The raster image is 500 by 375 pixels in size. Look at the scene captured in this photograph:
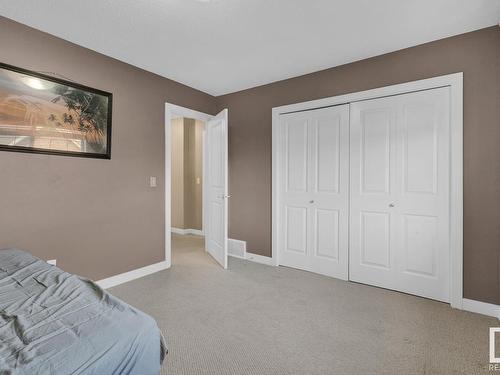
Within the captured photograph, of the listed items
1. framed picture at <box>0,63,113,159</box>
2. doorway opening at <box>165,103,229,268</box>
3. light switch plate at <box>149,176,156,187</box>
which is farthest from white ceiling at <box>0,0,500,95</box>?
light switch plate at <box>149,176,156,187</box>

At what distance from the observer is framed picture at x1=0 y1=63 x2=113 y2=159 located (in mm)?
2268

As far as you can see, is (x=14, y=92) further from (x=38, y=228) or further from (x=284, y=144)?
(x=284, y=144)

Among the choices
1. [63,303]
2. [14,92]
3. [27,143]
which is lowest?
[63,303]

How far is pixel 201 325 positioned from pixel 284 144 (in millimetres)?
2331

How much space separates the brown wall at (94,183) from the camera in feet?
7.69

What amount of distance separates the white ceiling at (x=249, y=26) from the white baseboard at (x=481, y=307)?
7.81 feet

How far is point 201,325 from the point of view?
2.17m

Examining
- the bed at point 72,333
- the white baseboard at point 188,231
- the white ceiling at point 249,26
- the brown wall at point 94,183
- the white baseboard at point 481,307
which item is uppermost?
the white ceiling at point 249,26

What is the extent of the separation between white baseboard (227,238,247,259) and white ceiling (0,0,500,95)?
2.39 metres

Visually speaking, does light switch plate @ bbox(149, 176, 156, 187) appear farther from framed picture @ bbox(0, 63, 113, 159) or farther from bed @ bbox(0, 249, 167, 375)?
bed @ bbox(0, 249, 167, 375)

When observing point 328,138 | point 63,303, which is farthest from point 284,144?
point 63,303

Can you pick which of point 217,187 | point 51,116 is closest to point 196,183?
point 217,187

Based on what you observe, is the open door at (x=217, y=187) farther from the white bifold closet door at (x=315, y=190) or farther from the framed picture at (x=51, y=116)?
the framed picture at (x=51, y=116)

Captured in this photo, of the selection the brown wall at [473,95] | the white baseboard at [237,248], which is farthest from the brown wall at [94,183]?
the brown wall at [473,95]
